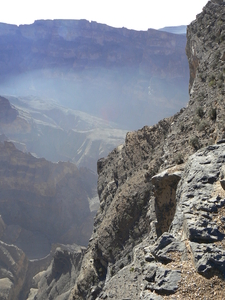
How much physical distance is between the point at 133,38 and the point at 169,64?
26.0 m

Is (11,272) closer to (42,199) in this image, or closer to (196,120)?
(42,199)

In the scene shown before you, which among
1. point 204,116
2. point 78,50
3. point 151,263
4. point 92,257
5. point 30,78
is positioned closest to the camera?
point 151,263

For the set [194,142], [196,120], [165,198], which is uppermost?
[196,120]

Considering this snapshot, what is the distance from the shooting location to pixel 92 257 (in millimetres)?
15484

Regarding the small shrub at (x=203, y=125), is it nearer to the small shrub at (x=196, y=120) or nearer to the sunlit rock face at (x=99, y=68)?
the small shrub at (x=196, y=120)

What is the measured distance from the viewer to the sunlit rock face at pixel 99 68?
490ft

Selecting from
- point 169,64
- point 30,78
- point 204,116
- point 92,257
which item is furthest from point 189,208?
point 30,78

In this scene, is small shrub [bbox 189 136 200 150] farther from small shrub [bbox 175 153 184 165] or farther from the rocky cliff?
small shrub [bbox 175 153 184 165]

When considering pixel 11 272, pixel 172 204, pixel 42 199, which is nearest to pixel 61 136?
pixel 42 199

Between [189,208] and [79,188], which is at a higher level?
[189,208]

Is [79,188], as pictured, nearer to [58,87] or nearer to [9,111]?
[9,111]

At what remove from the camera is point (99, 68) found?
164 meters

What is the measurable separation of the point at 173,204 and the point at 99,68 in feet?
531

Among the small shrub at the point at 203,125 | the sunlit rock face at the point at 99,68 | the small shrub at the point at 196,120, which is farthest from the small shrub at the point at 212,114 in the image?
the sunlit rock face at the point at 99,68
